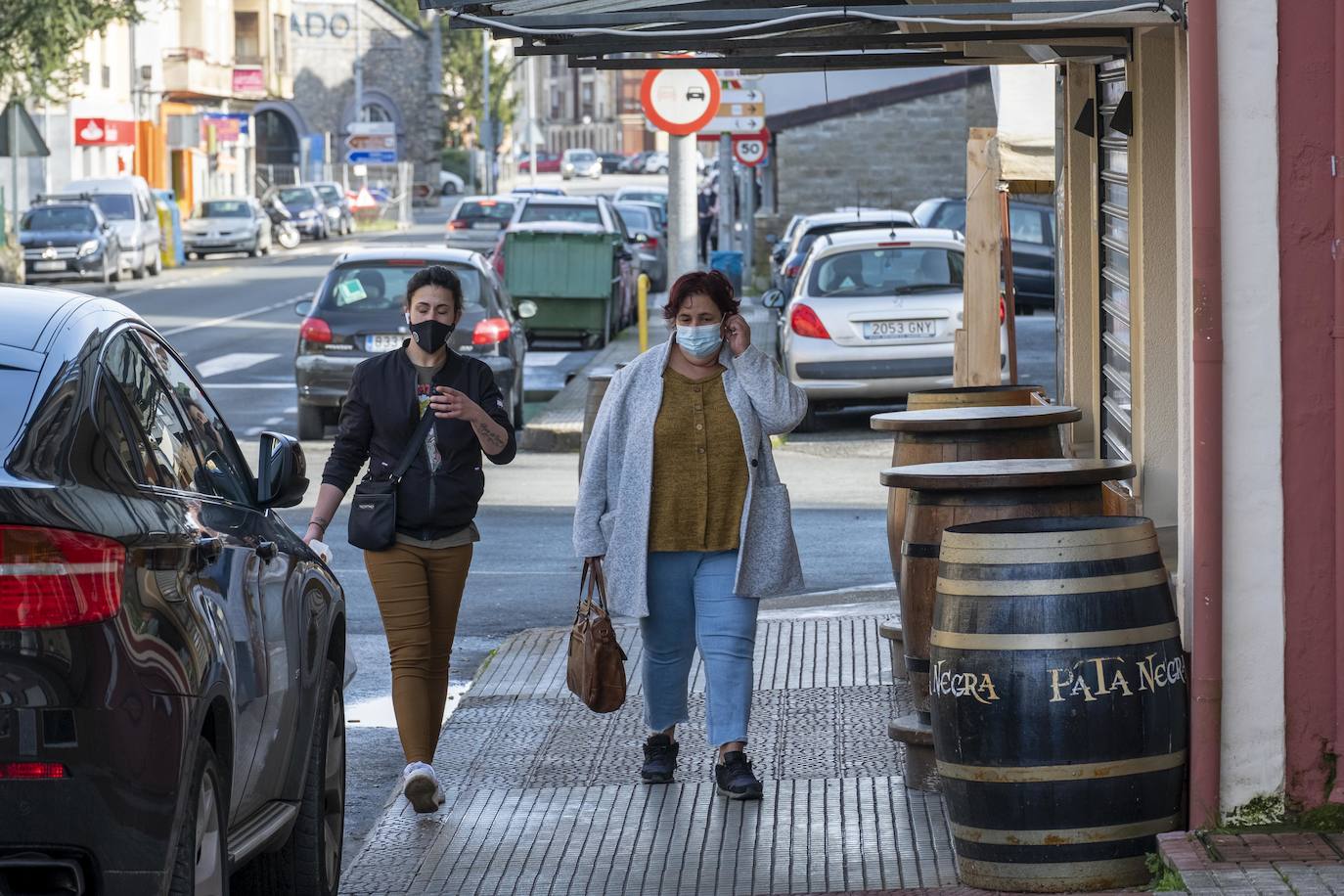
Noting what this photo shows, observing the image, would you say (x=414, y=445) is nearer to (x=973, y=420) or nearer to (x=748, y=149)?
(x=973, y=420)

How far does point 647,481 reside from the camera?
692 cm

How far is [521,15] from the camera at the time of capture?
6188 millimetres

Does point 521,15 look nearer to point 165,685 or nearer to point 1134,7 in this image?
point 1134,7

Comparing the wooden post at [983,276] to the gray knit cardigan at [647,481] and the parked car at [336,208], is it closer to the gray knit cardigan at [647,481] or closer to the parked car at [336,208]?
the gray knit cardigan at [647,481]

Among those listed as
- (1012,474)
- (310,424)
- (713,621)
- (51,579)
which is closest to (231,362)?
(310,424)

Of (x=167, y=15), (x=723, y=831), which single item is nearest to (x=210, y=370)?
(x=723, y=831)

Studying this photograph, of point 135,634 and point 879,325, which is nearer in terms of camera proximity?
point 135,634

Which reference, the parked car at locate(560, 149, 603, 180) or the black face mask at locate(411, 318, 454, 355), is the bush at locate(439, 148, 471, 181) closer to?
the parked car at locate(560, 149, 603, 180)

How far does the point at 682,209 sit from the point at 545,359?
426 inches

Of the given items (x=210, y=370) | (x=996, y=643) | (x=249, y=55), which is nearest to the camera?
(x=996, y=643)

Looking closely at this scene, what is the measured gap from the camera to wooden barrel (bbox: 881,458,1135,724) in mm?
6312

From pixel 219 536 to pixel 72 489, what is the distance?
80cm

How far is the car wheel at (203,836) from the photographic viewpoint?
4.09m

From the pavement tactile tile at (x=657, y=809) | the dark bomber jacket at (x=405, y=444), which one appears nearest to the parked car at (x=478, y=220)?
the pavement tactile tile at (x=657, y=809)
